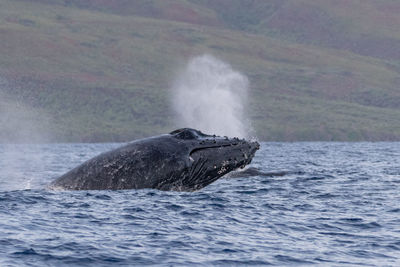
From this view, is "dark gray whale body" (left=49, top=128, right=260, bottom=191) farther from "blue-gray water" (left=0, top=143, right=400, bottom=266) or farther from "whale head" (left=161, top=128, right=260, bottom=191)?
"blue-gray water" (left=0, top=143, right=400, bottom=266)

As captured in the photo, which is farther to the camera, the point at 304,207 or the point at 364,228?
the point at 304,207

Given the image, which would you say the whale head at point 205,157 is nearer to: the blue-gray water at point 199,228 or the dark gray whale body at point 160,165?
the dark gray whale body at point 160,165

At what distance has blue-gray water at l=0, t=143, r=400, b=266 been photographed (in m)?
16.2

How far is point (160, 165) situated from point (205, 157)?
5.07 feet

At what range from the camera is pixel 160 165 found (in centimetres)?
2206

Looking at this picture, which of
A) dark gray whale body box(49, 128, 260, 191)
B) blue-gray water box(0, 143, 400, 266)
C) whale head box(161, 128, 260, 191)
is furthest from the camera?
whale head box(161, 128, 260, 191)

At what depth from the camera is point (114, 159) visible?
22219 millimetres

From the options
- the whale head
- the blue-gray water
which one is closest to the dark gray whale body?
the whale head

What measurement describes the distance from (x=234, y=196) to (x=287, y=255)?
28.2 feet

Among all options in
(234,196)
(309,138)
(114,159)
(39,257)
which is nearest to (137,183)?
(114,159)

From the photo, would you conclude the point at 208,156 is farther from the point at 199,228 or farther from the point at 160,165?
the point at 199,228

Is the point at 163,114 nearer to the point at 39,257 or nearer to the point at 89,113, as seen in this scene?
the point at 89,113

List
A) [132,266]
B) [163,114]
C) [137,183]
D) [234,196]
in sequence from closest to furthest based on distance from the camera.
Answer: [132,266]
[137,183]
[234,196]
[163,114]

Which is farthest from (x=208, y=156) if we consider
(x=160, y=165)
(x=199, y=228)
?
(x=199, y=228)
